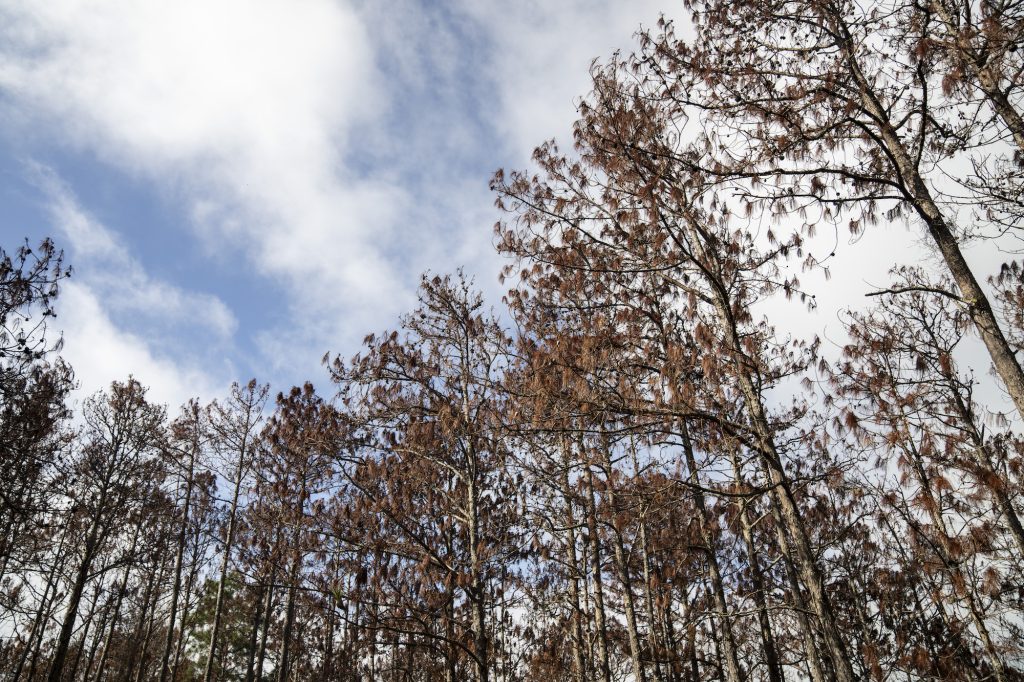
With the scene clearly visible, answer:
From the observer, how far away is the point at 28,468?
9.66m

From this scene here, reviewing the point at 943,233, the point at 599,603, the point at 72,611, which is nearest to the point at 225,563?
the point at 72,611

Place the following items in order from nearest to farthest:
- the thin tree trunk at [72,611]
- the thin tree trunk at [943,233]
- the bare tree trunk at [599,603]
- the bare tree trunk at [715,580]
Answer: the thin tree trunk at [943,233], the bare tree trunk at [715,580], the bare tree trunk at [599,603], the thin tree trunk at [72,611]

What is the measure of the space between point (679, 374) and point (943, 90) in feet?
11.3

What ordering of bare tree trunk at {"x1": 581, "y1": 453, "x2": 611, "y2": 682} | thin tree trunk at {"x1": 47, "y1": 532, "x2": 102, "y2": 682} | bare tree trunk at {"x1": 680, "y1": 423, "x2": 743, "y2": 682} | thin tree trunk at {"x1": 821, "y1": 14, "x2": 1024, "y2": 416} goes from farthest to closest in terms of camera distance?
1. thin tree trunk at {"x1": 47, "y1": 532, "x2": 102, "y2": 682}
2. bare tree trunk at {"x1": 581, "y1": 453, "x2": 611, "y2": 682}
3. bare tree trunk at {"x1": 680, "y1": 423, "x2": 743, "y2": 682}
4. thin tree trunk at {"x1": 821, "y1": 14, "x2": 1024, "y2": 416}

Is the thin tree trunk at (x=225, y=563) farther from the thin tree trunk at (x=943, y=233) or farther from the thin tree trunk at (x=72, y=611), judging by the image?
the thin tree trunk at (x=943, y=233)

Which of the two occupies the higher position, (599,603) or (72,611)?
(72,611)

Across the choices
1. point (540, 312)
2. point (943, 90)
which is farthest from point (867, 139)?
point (540, 312)

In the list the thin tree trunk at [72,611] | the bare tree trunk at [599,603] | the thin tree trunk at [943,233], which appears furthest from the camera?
the thin tree trunk at [72,611]

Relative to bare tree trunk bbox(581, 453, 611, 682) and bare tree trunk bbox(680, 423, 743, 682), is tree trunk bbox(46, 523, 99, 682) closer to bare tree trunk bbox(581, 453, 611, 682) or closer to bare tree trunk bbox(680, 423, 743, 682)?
bare tree trunk bbox(581, 453, 611, 682)

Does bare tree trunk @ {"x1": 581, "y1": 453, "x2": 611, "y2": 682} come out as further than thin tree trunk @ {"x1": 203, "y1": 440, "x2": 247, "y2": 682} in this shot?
No

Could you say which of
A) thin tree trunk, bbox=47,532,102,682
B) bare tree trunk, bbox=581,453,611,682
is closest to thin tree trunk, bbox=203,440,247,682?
thin tree trunk, bbox=47,532,102,682

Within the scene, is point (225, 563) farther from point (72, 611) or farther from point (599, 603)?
point (599, 603)

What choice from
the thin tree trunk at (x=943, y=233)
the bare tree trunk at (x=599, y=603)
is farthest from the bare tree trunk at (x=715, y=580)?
the thin tree trunk at (x=943, y=233)

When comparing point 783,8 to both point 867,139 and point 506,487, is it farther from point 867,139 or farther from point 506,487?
point 506,487
